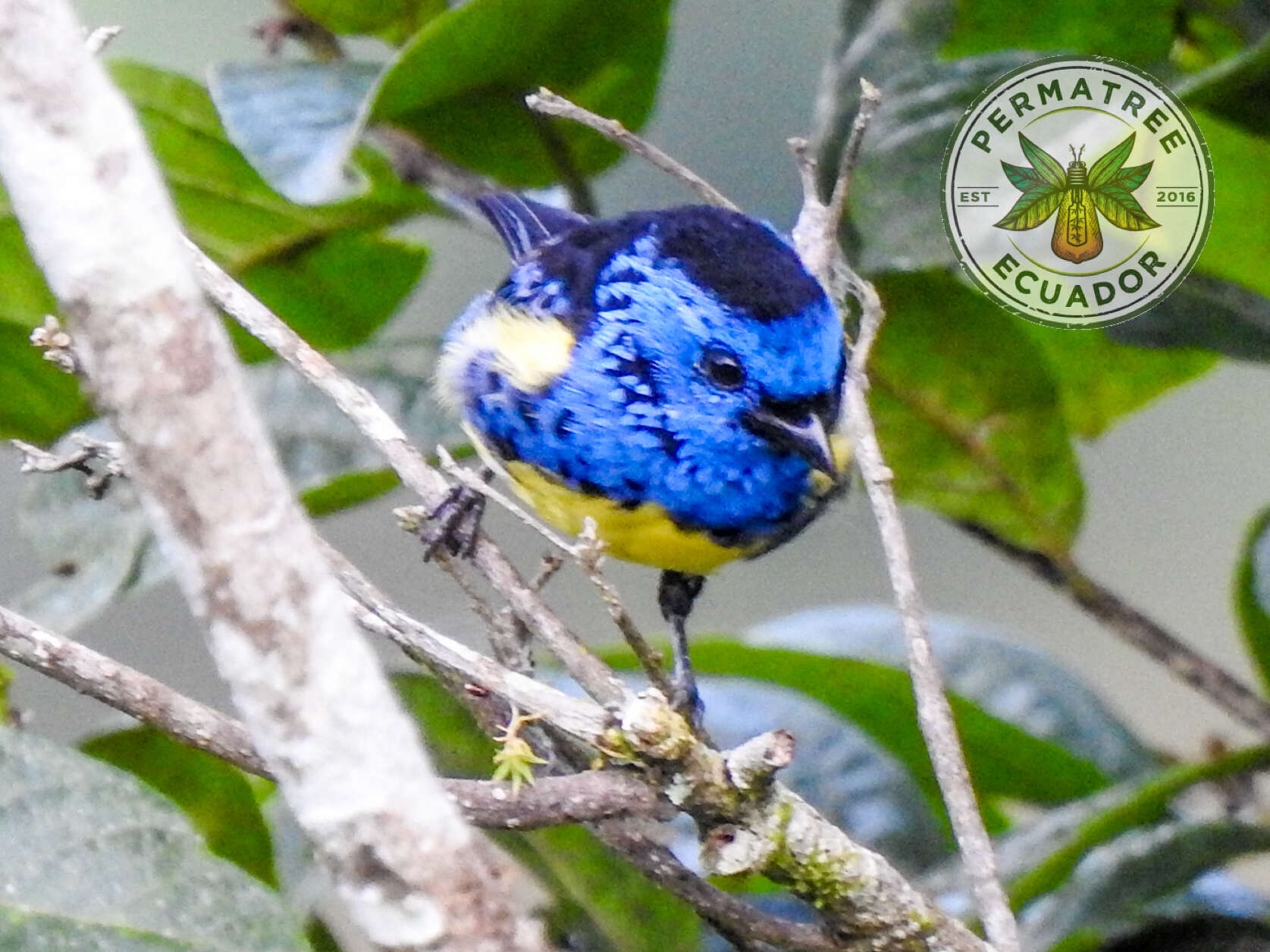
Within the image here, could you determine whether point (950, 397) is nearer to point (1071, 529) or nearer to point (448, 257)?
point (1071, 529)

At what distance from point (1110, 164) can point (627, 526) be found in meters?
0.49


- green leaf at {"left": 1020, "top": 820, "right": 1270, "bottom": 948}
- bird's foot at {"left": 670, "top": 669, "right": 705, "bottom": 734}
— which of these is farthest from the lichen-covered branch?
green leaf at {"left": 1020, "top": 820, "right": 1270, "bottom": 948}

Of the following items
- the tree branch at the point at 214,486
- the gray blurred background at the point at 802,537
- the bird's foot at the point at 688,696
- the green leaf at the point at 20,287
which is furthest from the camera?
the gray blurred background at the point at 802,537

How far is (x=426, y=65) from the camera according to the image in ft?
3.96

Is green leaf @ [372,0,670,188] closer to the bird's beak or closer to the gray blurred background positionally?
the bird's beak

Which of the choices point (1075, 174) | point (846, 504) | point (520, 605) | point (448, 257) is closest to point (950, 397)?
point (846, 504)

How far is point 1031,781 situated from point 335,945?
0.78 meters

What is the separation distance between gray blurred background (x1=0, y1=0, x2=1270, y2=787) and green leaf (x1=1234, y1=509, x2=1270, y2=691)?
0.84 metres

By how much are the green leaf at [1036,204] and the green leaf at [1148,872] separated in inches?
20.5

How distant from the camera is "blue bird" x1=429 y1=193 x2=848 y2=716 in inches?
45.4

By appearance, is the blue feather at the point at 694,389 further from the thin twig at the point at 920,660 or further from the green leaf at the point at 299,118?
the green leaf at the point at 299,118

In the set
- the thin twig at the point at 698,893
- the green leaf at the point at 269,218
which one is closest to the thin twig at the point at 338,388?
→ the thin twig at the point at 698,893

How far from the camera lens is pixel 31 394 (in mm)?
1427

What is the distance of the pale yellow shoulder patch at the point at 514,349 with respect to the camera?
4.02ft
